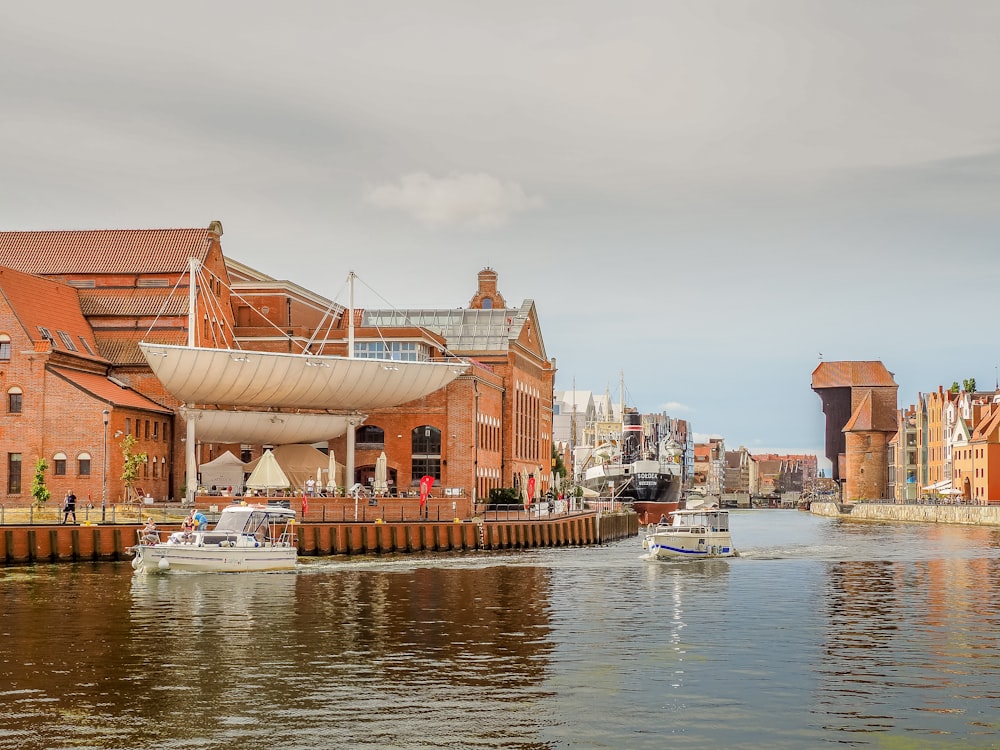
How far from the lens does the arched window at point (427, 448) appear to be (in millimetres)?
94062

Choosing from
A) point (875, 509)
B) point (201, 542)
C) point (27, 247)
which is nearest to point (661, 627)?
point (201, 542)

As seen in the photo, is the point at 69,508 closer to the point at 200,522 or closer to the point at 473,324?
the point at 200,522

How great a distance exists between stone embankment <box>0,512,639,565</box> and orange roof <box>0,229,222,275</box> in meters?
28.6

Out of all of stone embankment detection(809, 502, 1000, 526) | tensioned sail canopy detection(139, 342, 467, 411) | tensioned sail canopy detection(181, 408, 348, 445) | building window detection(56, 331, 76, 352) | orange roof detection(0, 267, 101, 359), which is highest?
orange roof detection(0, 267, 101, 359)


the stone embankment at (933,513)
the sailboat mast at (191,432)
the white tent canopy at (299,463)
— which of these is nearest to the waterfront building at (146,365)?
the sailboat mast at (191,432)

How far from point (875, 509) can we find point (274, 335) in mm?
107887

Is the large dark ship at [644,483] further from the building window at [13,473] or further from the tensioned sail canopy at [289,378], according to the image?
the building window at [13,473]

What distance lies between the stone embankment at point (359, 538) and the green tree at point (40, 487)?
8.85 meters

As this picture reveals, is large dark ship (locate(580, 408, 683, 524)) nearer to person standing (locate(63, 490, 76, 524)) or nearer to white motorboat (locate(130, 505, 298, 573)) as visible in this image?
person standing (locate(63, 490, 76, 524))

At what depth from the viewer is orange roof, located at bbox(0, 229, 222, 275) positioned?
93.9 metres

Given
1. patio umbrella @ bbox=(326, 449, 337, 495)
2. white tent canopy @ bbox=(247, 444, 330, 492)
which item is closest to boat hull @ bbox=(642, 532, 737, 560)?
patio umbrella @ bbox=(326, 449, 337, 495)

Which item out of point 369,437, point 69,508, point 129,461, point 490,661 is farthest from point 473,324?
point 490,661

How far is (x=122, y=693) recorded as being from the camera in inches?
1128

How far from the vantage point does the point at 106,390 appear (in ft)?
274
